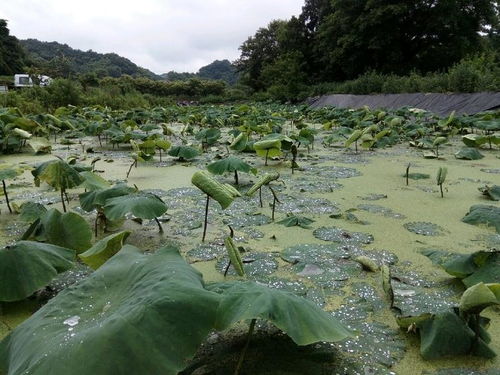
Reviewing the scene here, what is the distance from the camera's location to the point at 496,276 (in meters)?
1.13

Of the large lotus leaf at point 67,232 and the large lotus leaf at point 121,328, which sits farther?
the large lotus leaf at point 67,232

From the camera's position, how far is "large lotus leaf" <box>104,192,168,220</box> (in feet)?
4.91

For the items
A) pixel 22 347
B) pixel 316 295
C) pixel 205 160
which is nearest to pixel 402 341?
pixel 316 295

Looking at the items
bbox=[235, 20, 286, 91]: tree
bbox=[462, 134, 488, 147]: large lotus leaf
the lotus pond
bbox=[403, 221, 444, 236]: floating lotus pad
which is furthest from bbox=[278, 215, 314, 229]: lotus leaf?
bbox=[235, 20, 286, 91]: tree

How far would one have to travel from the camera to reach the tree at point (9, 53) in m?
27.7

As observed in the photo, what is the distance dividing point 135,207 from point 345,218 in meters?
1.01

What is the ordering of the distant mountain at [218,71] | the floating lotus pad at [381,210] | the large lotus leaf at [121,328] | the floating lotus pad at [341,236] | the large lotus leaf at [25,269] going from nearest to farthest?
the large lotus leaf at [121,328]
the large lotus leaf at [25,269]
the floating lotus pad at [341,236]
the floating lotus pad at [381,210]
the distant mountain at [218,71]

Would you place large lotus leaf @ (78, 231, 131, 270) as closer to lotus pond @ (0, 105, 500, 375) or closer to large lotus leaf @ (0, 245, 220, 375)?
lotus pond @ (0, 105, 500, 375)

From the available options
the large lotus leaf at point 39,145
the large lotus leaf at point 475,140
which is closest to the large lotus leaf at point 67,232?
the large lotus leaf at point 39,145

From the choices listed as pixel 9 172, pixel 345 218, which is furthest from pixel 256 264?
pixel 9 172

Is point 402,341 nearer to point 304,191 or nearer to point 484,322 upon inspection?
point 484,322

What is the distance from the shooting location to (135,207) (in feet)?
4.96

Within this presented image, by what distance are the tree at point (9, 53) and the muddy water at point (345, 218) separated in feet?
99.0

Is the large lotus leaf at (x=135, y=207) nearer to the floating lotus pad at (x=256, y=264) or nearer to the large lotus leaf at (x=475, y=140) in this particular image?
the floating lotus pad at (x=256, y=264)
